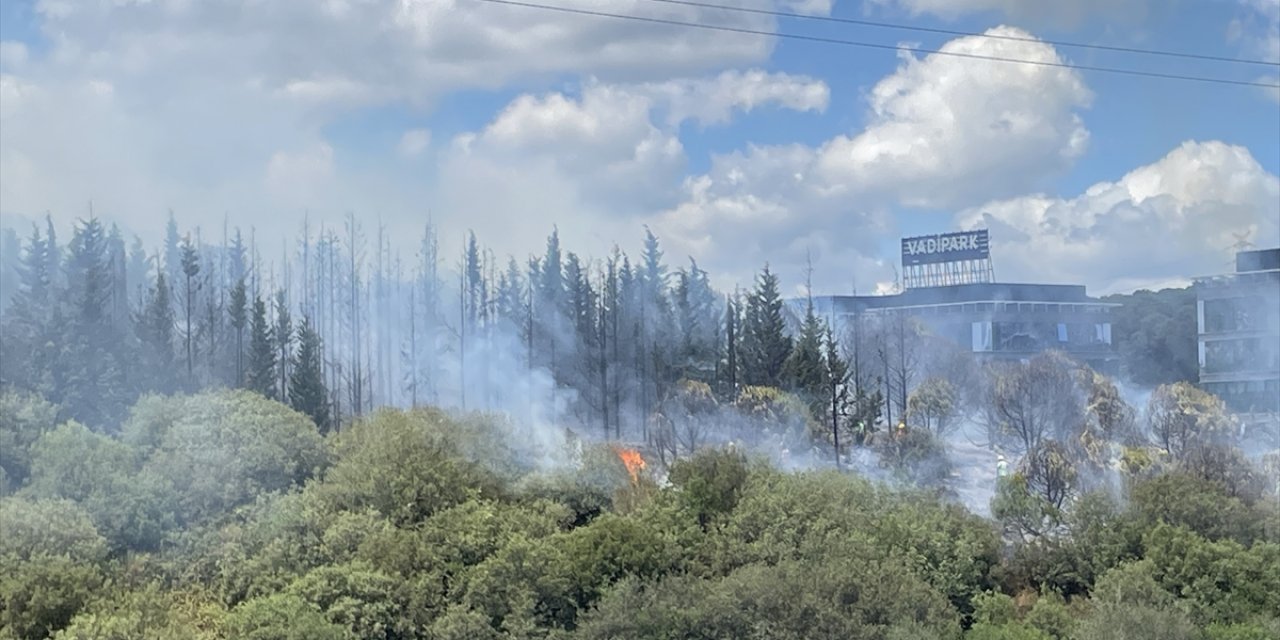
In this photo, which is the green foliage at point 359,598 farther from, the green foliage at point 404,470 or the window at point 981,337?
the window at point 981,337

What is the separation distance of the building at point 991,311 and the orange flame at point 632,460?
5791 mm

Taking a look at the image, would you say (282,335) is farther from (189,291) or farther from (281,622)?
(281,622)

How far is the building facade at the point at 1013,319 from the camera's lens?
22.9 metres

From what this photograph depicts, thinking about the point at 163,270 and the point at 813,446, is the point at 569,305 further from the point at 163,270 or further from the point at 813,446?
the point at 163,270

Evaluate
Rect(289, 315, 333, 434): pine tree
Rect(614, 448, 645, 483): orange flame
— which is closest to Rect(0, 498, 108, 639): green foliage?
Rect(289, 315, 333, 434): pine tree

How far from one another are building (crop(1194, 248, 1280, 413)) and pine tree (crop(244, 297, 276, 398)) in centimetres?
1655

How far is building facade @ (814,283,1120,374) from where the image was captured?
75.0 ft

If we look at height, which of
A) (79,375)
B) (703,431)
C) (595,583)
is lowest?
(595,583)

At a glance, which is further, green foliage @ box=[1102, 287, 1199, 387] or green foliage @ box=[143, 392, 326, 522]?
green foliage @ box=[1102, 287, 1199, 387]

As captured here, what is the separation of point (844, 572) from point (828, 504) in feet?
6.01

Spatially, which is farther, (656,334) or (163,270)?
(656,334)

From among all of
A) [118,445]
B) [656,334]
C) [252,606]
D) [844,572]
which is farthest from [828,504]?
[118,445]

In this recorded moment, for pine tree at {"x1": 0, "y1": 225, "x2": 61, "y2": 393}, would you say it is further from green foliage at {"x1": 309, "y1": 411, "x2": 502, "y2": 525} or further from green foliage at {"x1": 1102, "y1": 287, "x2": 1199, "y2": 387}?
A: green foliage at {"x1": 1102, "y1": 287, "x2": 1199, "y2": 387}

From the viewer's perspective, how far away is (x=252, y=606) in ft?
40.7
